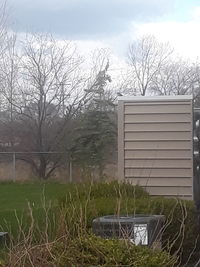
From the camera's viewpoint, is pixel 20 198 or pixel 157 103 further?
pixel 20 198

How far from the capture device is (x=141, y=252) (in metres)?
5.47

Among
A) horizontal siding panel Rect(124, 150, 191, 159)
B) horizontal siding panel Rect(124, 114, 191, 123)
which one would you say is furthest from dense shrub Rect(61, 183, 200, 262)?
horizontal siding panel Rect(124, 114, 191, 123)

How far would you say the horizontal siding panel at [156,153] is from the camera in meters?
12.0

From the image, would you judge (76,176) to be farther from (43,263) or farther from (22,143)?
(43,263)

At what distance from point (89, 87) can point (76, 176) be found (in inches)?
252

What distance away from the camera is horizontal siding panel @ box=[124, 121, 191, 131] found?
1198 centimetres

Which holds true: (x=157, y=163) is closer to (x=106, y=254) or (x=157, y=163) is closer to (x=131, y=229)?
(x=131, y=229)

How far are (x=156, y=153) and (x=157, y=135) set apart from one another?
12.6 inches

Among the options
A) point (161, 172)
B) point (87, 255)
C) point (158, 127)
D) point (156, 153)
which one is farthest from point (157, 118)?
point (87, 255)

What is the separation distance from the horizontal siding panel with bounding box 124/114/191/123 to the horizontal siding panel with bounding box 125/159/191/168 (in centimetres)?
71

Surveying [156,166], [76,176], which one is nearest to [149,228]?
[156,166]

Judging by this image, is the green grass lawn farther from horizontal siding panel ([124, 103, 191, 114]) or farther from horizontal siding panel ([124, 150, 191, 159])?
horizontal siding panel ([124, 103, 191, 114])

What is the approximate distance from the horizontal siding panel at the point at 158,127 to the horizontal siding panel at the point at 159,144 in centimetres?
23

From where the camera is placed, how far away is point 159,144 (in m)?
12.1
